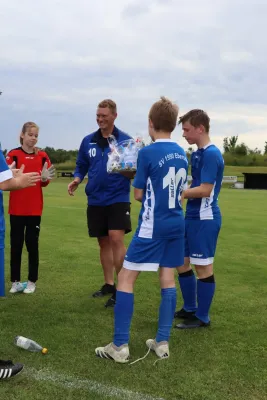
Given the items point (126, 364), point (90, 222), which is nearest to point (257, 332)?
point (126, 364)

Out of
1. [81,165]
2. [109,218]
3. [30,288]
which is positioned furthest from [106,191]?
[30,288]

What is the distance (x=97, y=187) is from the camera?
545 centimetres

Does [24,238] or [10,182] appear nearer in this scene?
[10,182]

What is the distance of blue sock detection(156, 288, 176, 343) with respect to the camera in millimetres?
3906

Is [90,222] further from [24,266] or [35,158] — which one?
[24,266]

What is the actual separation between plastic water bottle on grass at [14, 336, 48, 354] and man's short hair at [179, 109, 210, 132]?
2.55 m

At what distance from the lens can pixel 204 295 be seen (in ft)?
15.2

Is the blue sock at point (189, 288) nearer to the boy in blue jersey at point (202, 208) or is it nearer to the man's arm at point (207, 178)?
the boy in blue jersey at point (202, 208)

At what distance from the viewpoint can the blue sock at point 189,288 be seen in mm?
4910

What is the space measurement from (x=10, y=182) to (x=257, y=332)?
281 centimetres

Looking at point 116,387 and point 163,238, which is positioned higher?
point 163,238

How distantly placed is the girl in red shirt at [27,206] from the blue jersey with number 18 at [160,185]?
2.11 meters

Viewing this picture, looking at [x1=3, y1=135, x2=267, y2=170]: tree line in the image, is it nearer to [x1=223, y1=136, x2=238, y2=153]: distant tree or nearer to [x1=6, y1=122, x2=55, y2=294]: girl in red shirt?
[x1=223, y1=136, x2=238, y2=153]: distant tree

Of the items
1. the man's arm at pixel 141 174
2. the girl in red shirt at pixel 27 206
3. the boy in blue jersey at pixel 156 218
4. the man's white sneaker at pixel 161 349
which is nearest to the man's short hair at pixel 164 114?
the boy in blue jersey at pixel 156 218
